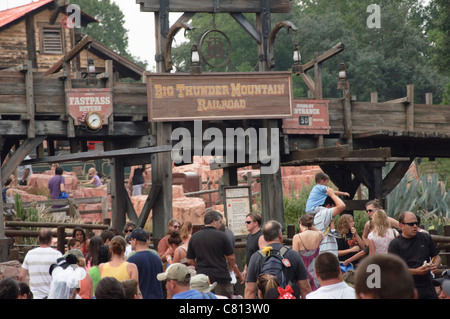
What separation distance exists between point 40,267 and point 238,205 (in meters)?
6.69

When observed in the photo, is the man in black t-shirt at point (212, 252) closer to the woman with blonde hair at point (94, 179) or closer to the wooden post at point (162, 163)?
the wooden post at point (162, 163)

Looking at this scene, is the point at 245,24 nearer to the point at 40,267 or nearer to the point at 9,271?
the point at 40,267

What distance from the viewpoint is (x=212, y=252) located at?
31.0 ft

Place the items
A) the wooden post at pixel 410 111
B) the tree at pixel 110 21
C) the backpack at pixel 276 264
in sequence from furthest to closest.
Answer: the tree at pixel 110 21 < the wooden post at pixel 410 111 < the backpack at pixel 276 264

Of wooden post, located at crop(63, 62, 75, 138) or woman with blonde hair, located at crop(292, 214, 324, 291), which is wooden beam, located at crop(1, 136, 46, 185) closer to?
wooden post, located at crop(63, 62, 75, 138)

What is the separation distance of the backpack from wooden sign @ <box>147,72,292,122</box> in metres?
7.60

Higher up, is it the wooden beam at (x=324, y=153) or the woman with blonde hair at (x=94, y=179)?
the wooden beam at (x=324, y=153)

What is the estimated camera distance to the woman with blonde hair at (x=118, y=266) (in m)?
8.32

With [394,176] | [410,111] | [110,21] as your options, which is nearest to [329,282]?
[394,176]

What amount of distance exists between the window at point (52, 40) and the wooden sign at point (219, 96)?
1670cm

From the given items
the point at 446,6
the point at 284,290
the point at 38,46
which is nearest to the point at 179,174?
the point at 38,46

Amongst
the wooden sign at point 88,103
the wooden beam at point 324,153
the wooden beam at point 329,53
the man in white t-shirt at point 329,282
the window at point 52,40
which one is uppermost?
the window at point 52,40

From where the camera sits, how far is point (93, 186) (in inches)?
1241

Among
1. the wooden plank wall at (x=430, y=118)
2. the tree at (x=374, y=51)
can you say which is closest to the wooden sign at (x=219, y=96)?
the wooden plank wall at (x=430, y=118)
